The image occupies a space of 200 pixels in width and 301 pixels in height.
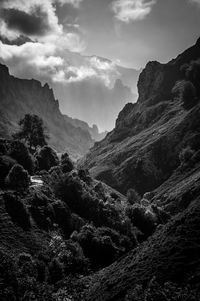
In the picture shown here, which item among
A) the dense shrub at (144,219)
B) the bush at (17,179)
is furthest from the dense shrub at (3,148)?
the dense shrub at (144,219)

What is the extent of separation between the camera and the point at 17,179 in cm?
9656

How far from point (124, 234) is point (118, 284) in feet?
139

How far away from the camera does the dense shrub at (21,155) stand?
394 ft

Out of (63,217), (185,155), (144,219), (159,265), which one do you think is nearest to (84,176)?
(144,219)

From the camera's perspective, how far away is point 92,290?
6097cm

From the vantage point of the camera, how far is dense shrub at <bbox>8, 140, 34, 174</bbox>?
11995 centimetres

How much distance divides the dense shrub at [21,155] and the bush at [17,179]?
70.0 feet

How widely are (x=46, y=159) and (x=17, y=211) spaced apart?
5341 cm

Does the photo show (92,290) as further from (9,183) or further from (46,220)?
(9,183)

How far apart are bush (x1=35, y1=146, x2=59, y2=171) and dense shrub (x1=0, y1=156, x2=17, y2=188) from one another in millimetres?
22820

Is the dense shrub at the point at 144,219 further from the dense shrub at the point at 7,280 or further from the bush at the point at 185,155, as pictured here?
the dense shrub at the point at 7,280

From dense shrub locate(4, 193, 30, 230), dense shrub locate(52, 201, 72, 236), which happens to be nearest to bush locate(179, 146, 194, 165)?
dense shrub locate(52, 201, 72, 236)

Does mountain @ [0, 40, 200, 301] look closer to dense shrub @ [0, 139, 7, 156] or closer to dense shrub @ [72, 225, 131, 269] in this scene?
dense shrub @ [72, 225, 131, 269]

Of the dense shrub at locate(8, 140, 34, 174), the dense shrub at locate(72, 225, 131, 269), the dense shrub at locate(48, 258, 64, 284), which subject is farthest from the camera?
the dense shrub at locate(8, 140, 34, 174)
